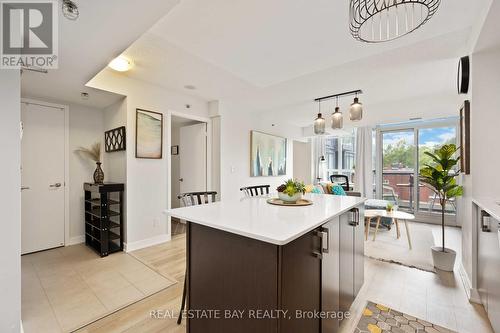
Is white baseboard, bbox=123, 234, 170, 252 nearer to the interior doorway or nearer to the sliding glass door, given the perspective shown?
the interior doorway

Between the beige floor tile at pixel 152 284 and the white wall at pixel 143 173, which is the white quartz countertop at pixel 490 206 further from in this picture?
the white wall at pixel 143 173

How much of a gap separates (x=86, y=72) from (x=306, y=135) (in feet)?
18.1

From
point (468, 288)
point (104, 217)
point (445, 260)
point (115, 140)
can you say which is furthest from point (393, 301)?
point (115, 140)

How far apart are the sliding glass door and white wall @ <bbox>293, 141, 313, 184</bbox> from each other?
1975 mm

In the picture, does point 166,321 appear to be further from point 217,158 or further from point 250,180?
point 250,180

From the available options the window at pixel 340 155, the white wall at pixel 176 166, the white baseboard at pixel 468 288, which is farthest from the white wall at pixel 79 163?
the window at pixel 340 155

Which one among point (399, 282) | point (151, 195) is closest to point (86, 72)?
point (151, 195)

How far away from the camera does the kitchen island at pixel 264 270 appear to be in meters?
1.00

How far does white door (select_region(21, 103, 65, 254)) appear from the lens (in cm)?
297

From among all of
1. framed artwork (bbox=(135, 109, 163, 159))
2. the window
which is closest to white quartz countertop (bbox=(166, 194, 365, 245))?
framed artwork (bbox=(135, 109, 163, 159))

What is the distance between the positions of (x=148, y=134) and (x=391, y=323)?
3.50 meters

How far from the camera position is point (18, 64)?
1355 millimetres

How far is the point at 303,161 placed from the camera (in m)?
6.82

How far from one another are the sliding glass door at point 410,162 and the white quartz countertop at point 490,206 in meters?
3.59
